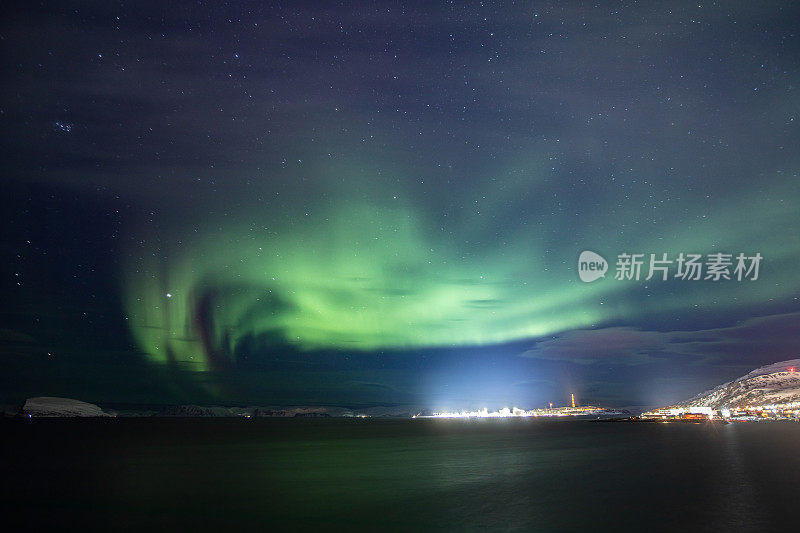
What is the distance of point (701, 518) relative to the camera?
31031mm

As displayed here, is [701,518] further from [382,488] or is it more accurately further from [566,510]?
[382,488]

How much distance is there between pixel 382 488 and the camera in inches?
1756

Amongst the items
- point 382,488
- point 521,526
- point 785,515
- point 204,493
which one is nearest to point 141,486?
point 204,493

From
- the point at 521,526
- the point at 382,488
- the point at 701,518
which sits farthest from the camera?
the point at 382,488

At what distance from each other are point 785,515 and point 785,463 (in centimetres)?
3531

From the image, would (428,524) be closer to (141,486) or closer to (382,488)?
(382,488)

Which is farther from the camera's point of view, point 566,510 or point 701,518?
point 566,510

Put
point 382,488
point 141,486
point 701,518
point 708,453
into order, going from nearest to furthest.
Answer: point 701,518 < point 382,488 < point 141,486 < point 708,453

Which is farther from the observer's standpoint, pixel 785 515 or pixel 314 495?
pixel 314 495

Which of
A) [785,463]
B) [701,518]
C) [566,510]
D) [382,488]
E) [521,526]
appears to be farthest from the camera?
[785,463]

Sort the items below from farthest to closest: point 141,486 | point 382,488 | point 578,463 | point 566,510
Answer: point 578,463 → point 141,486 → point 382,488 → point 566,510

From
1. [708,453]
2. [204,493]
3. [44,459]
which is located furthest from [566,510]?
[44,459]

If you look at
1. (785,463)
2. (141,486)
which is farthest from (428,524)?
(785,463)

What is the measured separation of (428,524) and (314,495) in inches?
542
